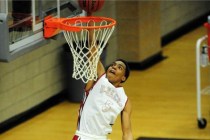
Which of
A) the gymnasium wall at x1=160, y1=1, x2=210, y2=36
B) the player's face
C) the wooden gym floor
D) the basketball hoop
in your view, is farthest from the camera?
the gymnasium wall at x1=160, y1=1, x2=210, y2=36

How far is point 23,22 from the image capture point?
970cm

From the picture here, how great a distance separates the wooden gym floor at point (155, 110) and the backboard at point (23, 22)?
136 centimetres

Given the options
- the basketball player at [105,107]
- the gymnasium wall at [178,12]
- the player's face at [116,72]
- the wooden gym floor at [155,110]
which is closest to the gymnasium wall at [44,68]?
the wooden gym floor at [155,110]

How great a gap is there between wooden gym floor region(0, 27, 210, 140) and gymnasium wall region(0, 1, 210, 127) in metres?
0.27

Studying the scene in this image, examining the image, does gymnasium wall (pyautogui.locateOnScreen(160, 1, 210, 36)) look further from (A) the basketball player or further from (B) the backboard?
(A) the basketball player

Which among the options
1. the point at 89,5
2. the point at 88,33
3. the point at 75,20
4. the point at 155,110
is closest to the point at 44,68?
the point at 155,110

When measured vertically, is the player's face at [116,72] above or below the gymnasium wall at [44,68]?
above

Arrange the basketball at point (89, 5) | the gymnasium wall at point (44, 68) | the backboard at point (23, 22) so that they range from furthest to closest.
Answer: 1. the gymnasium wall at point (44, 68)
2. the backboard at point (23, 22)
3. the basketball at point (89, 5)

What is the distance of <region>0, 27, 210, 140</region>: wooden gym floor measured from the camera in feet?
34.2

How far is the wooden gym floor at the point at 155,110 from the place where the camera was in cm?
1043

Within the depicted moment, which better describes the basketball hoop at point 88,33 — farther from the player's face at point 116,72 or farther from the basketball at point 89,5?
the player's face at point 116,72

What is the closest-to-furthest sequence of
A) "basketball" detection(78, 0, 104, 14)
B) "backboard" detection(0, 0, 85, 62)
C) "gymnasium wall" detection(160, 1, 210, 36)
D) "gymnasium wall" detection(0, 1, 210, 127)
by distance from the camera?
"basketball" detection(78, 0, 104, 14) < "backboard" detection(0, 0, 85, 62) < "gymnasium wall" detection(0, 1, 210, 127) < "gymnasium wall" detection(160, 1, 210, 36)

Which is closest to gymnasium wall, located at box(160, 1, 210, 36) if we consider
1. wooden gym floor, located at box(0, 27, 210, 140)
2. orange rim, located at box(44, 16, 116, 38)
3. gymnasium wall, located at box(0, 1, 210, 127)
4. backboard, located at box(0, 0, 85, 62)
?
gymnasium wall, located at box(0, 1, 210, 127)

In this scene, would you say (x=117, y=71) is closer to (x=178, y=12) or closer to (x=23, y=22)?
(x=23, y=22)
